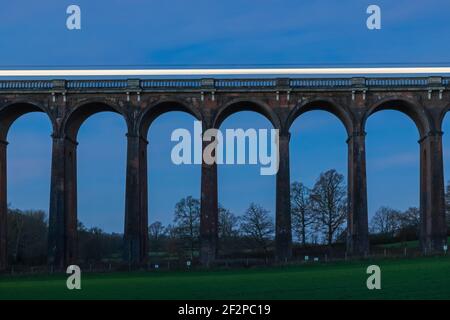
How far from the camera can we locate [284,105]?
50.5 meters

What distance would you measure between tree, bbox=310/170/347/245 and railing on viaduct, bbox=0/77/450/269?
2394 cm

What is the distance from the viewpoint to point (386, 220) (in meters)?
97.9

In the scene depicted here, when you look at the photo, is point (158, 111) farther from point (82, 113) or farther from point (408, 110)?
point (408, 110)

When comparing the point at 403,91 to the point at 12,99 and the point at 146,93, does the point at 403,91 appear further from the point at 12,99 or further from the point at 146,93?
the point at 12,99

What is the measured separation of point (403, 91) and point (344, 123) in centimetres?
524

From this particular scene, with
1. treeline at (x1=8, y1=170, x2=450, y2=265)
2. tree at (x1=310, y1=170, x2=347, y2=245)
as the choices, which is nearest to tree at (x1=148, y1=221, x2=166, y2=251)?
treeline at (x1=8, y1=170, x2=450, y2=265)

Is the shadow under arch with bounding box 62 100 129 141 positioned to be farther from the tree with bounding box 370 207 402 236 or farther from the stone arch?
the tree with bounding box 370 207 402 236

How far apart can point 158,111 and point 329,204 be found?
99.6 ft

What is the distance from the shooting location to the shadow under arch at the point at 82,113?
50625mm

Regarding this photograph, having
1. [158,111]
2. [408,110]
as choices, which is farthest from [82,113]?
[408,110]

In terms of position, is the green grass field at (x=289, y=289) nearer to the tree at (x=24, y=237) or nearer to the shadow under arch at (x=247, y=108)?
the shadow under arch at (x=247, y=108)

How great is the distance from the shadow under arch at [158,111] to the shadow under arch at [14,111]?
23.4ft

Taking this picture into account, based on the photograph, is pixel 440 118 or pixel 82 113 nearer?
pixel 440 118
